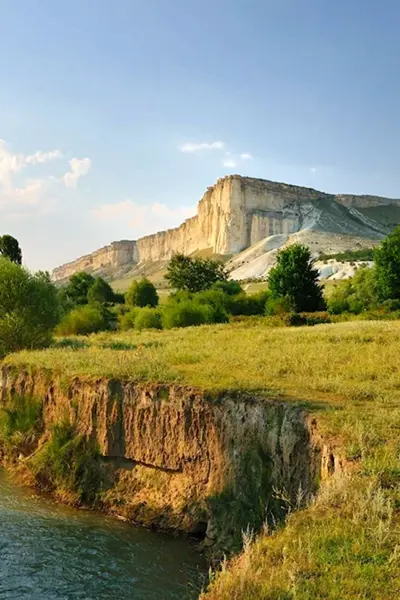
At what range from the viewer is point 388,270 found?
5159 cm

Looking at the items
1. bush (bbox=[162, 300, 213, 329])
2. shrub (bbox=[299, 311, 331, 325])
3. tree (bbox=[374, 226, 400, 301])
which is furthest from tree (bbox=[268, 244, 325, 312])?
bush (bbox=[162, 300, 213, 329])

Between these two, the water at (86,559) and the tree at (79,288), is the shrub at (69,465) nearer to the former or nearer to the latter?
the water at (86,559)

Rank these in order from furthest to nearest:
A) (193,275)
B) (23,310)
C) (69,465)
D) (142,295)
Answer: (193,275) → (142,295) → (23,310) → (69,465)

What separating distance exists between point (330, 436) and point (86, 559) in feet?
17.7

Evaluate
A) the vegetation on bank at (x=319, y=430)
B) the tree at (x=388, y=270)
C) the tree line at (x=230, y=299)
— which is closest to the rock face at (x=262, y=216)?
the tree line at (x=230, y=299)

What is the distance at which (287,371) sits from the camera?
55.3ft

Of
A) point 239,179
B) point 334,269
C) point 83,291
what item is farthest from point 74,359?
point 239,179

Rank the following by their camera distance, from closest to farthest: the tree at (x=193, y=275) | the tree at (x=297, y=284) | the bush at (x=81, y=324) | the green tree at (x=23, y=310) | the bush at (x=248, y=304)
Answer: the green tree at (x=23, y=310) < the bush at (x=81, y=324) < the tree at (x=297, y=284) < the bush at (x=248, y=304) < the tree at (x=193, y=275)

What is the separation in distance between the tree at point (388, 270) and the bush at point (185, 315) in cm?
1717

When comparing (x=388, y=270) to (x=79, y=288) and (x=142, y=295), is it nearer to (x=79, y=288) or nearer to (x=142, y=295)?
(x=142, y=295)

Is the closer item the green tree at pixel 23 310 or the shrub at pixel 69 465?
the shrub at pixel 69 465

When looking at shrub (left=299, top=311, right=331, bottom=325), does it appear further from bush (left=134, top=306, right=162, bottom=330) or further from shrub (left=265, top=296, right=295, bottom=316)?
bush (left=134, top=306, right=162, bottom=330)

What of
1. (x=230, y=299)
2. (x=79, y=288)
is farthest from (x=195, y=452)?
(x=79, y=288)

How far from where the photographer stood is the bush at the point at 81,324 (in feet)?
138
